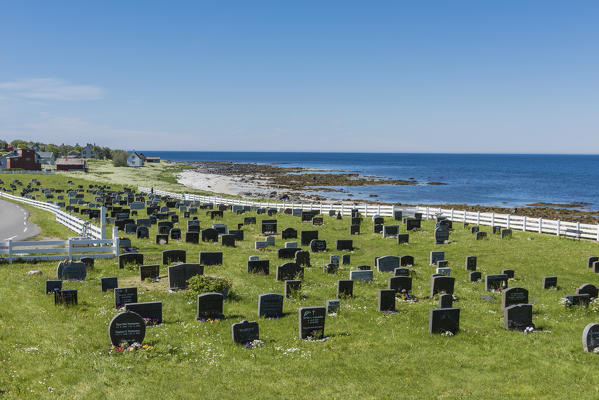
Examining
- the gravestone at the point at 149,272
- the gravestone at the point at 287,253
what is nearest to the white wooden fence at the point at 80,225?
the gravestone at the point at 149,272

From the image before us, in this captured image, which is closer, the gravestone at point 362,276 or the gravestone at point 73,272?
the gravestone at point 73,272

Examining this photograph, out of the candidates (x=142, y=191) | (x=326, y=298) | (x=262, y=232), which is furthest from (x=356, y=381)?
(x=142, y=191)

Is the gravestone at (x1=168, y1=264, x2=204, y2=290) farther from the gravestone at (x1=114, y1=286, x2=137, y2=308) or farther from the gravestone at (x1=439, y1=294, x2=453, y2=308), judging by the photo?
the gravestone at (x1=439, y1=294, x2=453, y2=308)

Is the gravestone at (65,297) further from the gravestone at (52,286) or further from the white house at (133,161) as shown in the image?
the white house at (133,161)

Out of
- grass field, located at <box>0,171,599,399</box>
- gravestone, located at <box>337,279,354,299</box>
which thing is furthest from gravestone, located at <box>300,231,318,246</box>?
gravestone, located at <box>337,279,354,299</box>

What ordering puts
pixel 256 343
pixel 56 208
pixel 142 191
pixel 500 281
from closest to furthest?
pixel 256 343, pixel 500 281, pixel 56 208, pixel 142 191

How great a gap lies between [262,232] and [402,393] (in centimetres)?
2491

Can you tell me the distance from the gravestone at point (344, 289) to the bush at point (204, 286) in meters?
3.97

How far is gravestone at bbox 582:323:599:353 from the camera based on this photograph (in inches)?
492

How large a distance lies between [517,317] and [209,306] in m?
9.26

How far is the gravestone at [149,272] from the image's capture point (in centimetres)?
1945

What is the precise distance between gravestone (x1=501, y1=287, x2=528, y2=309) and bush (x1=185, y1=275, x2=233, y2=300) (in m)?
9.48

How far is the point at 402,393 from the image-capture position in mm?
10219

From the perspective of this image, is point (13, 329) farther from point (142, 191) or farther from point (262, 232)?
point (142, 191)
